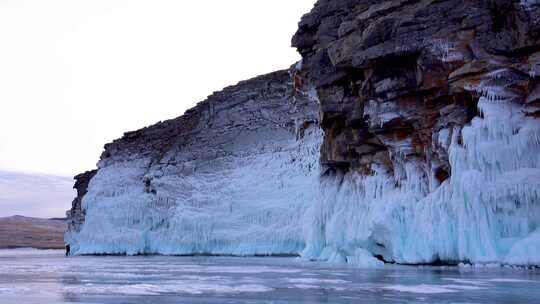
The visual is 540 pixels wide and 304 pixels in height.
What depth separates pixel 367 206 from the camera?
2322cm

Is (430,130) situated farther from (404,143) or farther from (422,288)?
(422,288)

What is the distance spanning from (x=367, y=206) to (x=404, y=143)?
2.95 meters

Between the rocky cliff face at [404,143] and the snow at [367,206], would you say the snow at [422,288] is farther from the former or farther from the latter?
the rocky cliff face at [404,143]

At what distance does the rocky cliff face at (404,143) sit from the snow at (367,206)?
5 centimetres

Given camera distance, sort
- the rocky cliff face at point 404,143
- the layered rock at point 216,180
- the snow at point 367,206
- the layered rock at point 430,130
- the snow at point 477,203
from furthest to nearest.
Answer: the layered rock at point 216,180
the rocky cliff face at point 404,143
the layered rock at point 430,130
the snow at point 367,206
the snow at point 477,203

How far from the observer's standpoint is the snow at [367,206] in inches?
669

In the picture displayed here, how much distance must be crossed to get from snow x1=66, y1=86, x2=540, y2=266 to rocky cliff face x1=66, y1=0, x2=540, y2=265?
5 centimetres

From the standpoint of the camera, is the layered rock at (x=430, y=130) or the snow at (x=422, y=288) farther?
the layered rock at (x=430, y=130)

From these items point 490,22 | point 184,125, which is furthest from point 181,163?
point 490,22

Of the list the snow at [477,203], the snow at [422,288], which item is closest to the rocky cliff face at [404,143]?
the snow at [477,203]

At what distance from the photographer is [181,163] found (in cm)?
4544

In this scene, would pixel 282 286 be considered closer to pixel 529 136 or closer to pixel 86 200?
pixel 529 136

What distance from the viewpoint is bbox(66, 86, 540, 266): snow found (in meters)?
17.0

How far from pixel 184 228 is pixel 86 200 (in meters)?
13.9
